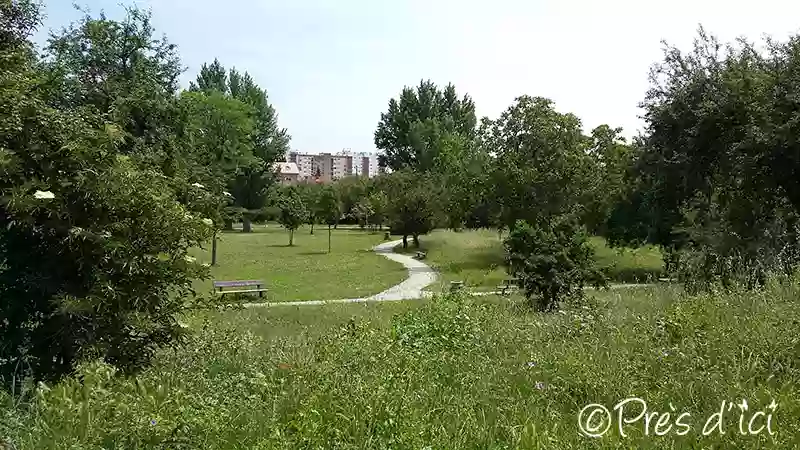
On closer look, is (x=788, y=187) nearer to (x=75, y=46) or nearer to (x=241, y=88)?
(x=75, y=46)

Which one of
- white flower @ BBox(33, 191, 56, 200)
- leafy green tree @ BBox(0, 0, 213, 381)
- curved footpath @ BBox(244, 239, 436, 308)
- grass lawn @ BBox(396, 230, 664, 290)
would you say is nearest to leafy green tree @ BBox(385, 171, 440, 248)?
grass lawn @ BBox(396, 230, 664, 290)

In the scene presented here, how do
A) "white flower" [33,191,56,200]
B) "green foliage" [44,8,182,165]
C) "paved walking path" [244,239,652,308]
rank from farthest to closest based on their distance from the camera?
"paved walking path" [244,239,652,308] < "green foliage" [44,8,182,165] < "white flower" [33,191,56,200]

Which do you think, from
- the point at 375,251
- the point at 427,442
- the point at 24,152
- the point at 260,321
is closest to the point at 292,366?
the point at 427,442

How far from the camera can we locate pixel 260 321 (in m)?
13.3

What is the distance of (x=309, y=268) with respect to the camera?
2947cm

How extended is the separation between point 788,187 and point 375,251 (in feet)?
92.3

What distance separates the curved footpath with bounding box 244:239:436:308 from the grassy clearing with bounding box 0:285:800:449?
25.7ft

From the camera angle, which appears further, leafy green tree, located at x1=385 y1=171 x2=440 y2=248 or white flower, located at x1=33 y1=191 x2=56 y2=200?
leafy green tree, located at x1=385 y1=171 x2=440 y2=248

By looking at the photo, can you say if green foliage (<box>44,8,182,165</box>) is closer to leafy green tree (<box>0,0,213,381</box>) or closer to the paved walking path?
leafy green tree (<box>0,0,213,381</box>)

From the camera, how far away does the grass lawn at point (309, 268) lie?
21703 mm

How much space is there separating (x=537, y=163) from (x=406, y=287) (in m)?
11.9

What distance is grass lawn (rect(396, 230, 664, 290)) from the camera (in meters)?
25.3

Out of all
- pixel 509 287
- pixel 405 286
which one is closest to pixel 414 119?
pixel 405 286

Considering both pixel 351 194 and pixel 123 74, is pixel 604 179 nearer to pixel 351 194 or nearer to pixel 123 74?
pixel 123 74
